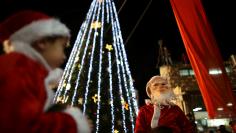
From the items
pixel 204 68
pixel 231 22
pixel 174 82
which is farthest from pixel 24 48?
pixel 174 82

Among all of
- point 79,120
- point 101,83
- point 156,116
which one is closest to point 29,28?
point 79,120

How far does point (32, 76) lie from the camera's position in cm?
141

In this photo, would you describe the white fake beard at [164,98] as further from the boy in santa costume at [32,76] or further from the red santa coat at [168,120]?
the boy in santa costume at [32,76]

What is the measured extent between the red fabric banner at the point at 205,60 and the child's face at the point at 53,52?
2.93m

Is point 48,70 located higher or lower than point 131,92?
lower

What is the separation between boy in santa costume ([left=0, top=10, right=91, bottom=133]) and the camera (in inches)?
50.7

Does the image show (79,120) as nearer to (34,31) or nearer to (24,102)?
(24,102)

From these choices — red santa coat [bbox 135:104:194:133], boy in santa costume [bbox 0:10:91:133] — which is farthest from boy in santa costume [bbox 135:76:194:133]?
boy in santa costume [bbox 0:10:91:133]

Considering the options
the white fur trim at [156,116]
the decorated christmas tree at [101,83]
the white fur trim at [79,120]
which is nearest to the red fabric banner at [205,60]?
the white fur trim at [156,116]

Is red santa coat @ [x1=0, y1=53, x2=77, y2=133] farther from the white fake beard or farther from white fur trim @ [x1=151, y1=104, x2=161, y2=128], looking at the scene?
the white fake beard

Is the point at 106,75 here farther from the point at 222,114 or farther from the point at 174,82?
the point at 174,82

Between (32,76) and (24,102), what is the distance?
0.54 feet

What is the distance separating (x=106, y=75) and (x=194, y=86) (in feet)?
51.9

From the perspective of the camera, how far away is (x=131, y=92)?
27.9 ft
